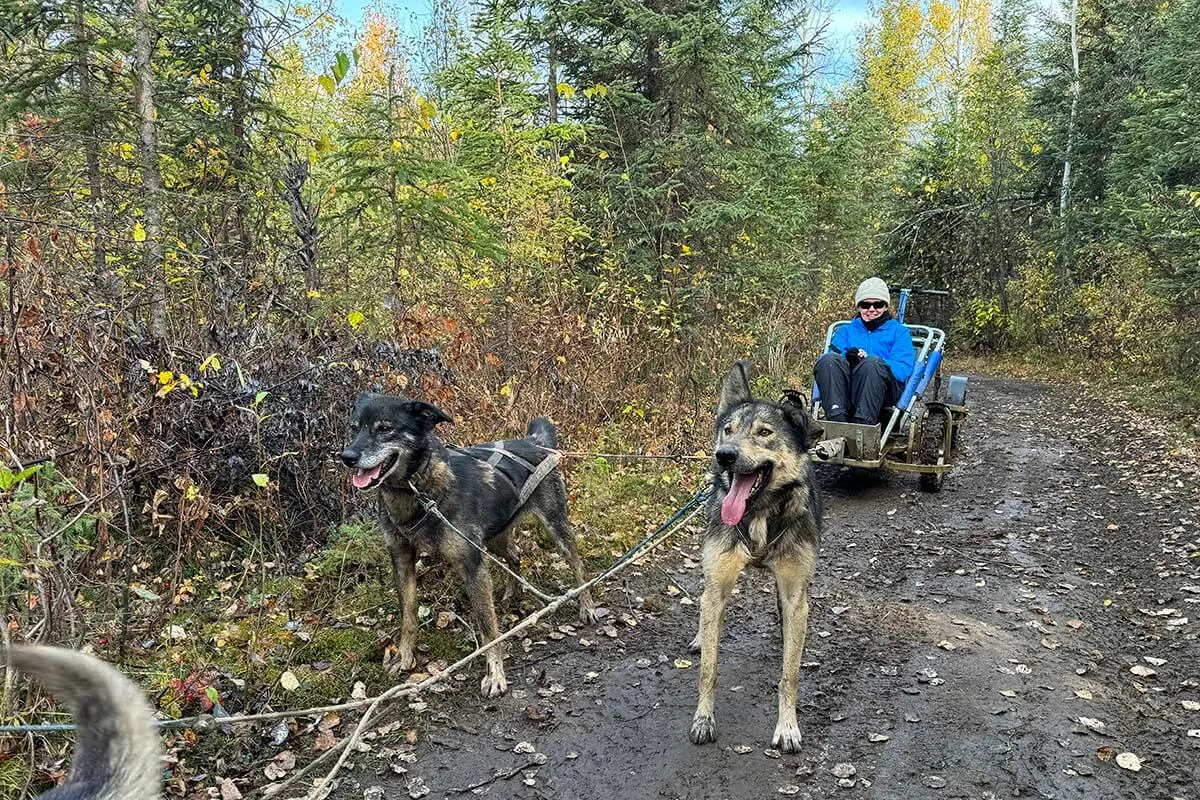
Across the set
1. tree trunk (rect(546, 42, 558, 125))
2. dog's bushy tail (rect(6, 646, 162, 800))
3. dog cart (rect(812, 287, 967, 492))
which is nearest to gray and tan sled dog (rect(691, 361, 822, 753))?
dog's bushy tail (rect(6, 646, 162, 800))

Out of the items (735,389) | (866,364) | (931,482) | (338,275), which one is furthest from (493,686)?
(931,482)

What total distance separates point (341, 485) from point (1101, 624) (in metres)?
5.37

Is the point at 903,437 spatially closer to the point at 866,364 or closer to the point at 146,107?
the point at 866,364

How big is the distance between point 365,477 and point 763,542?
207 centimetres

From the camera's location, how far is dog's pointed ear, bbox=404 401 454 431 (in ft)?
13.4

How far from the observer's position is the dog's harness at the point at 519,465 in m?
4.61

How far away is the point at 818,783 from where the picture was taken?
3.28 meters

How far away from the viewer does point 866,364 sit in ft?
23.3

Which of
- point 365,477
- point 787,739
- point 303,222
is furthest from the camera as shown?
point 303,222

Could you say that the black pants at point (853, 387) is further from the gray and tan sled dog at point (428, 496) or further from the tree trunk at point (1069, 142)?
the tree trunk at point (1069, 142)

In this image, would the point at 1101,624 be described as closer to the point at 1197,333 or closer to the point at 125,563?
the point at 125,563

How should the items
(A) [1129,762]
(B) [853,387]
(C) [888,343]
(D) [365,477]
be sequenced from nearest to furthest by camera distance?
(A) [1129,762], (D) [365,477], (B) [853,387], (C) [888,343]

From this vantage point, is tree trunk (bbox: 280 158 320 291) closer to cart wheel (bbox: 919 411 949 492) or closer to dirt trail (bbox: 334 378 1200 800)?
dirt trail (bbox: 334 378 1200 800)

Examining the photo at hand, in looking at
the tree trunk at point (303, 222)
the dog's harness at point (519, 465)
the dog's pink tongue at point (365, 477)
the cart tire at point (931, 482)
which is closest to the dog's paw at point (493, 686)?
the dog's harness at point (519, 465)
